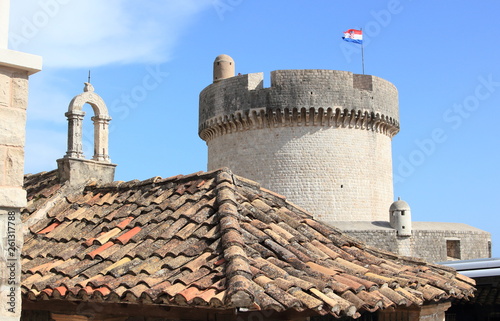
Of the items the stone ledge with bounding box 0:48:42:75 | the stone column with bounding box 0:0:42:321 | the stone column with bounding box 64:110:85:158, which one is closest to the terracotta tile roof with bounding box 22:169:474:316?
the stone column with bounding box 64:110:85:158

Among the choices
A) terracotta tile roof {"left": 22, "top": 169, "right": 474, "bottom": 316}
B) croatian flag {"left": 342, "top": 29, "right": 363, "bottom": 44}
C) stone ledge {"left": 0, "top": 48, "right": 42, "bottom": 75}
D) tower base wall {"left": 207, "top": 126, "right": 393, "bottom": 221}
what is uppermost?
croatian flag {"left": 342, "top": 29, "right": 363, "bottom": 44}

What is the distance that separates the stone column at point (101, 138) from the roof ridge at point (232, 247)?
280cm

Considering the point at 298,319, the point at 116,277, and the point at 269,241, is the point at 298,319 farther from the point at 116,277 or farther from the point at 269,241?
the point at 116,277

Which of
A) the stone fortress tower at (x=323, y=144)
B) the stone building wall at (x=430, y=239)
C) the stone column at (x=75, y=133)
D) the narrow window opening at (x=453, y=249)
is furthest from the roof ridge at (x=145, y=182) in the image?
the narrow window opening at (x=453, y=249)

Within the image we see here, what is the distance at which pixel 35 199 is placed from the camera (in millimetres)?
8664

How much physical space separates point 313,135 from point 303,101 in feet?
5.48

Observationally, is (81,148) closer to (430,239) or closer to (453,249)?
(430,239)

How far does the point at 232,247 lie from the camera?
218 inches

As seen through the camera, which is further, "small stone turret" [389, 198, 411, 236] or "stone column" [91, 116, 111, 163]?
"small stone turret" [389, 198, 411, 236]

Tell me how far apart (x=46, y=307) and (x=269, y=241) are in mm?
2472

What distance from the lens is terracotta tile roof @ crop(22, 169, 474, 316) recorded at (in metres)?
5.05

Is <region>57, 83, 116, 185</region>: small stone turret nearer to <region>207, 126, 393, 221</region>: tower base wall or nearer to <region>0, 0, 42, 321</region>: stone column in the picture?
<region>0, 0, 42, 321</region>: stone column

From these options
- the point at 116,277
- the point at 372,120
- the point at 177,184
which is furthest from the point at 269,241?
the point at 372,120

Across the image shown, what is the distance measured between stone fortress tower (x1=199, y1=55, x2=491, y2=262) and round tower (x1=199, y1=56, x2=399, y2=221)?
4cm
